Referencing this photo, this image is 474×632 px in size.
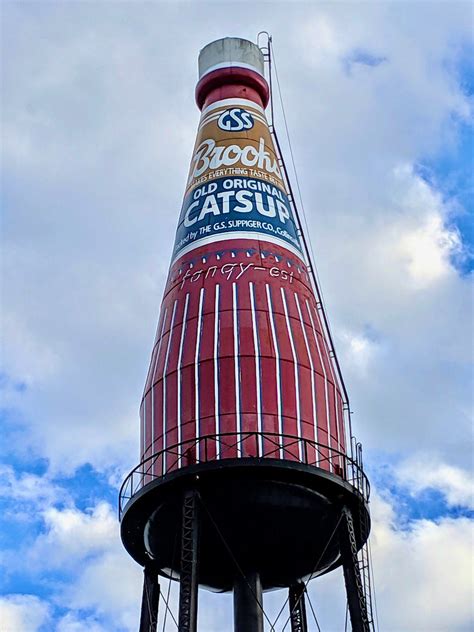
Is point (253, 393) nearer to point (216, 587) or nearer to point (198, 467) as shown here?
point (198, 467)

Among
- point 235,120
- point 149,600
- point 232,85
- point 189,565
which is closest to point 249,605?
point 149,600

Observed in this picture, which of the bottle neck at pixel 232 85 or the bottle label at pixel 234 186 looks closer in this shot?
the bottle label at pixel 234 186

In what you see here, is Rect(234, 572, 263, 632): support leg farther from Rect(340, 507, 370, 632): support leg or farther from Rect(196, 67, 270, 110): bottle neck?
Rect(196, 67, 270, 110): bottle neck

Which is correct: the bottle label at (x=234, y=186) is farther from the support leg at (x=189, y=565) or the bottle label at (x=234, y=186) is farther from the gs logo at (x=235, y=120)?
the support leg at (x=189, y=565)

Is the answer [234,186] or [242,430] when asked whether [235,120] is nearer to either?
[234,186]

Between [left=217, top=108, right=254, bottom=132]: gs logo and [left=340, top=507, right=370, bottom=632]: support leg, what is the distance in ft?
44.8

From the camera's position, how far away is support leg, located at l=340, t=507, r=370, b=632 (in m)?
25.3

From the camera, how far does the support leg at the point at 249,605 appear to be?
27.5 m

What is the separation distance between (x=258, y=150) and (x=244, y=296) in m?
6.47

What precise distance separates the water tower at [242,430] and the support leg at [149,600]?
4cm

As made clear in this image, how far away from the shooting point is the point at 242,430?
2645cm

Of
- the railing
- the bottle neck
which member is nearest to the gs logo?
the bottle neck

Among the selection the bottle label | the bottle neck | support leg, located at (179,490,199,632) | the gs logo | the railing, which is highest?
the bottle neck

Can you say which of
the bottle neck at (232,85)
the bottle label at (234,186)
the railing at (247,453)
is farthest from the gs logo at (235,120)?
the railing at (247,453)
